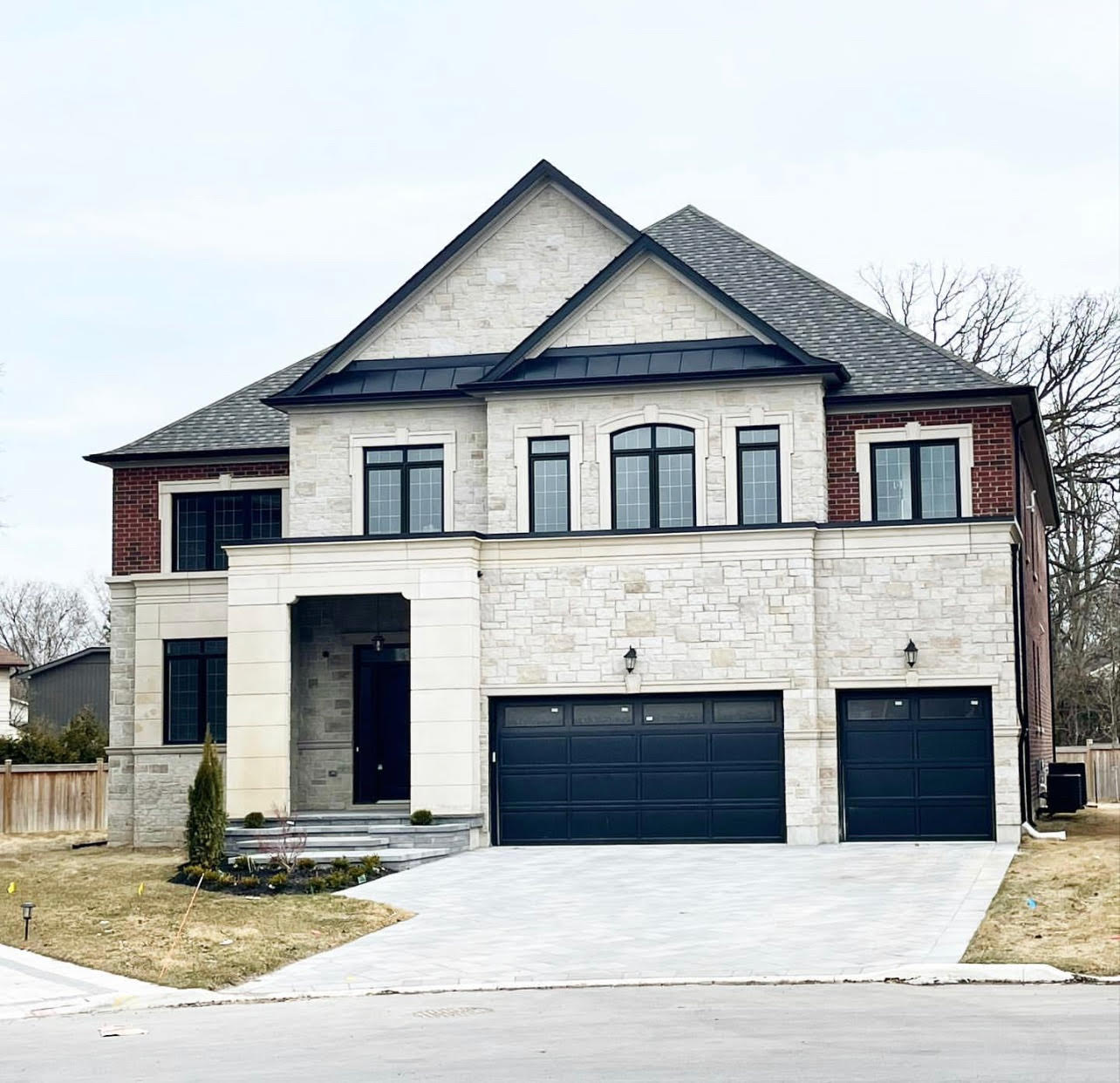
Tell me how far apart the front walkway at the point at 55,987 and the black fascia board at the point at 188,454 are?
15154 millimetres

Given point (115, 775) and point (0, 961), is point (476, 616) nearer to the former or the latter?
point (115, 775)

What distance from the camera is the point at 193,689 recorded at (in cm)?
3114

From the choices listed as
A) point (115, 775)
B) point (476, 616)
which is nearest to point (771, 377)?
point (476, 616)

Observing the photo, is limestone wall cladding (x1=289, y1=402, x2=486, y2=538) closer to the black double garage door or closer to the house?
the house

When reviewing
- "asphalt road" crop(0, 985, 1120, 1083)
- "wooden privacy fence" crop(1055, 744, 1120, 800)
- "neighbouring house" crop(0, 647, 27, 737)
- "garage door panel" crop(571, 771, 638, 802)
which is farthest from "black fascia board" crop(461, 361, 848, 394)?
"neighbouring house" crop(0, 647, 27, 737)

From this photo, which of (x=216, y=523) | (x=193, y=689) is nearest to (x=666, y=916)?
(x=193, y=689)

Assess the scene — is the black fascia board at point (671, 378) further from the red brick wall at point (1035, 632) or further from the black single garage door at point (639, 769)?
the black single garage door at point (639, 769)

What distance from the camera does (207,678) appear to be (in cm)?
3108

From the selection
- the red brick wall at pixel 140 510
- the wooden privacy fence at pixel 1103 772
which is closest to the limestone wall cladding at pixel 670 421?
the red brick wall at pixel 140 510

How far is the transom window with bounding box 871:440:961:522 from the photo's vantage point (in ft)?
88.8

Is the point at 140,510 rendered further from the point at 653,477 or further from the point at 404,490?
the point at 653,477

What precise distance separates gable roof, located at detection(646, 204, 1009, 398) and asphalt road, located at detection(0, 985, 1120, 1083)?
14829 mm

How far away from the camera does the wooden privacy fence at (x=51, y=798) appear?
3519 cm

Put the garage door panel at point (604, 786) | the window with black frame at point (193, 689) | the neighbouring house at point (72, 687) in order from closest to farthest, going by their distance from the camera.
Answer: the garage door panel at point (604, 786) → the window with black frame at point (193, 689) → the neighbouring house at point (72, 687)
